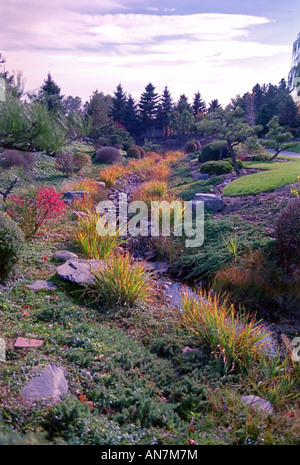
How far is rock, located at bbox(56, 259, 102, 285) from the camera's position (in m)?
4.94

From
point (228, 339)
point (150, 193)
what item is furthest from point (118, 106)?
point (228, 339)

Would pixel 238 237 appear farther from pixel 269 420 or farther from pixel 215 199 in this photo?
pixel 269 420

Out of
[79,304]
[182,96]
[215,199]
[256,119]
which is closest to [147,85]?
[182,96]

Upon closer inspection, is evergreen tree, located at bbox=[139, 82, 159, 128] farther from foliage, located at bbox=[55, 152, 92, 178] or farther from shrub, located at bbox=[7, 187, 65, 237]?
shrub, located at bbox=[7, 187, 65, 237]

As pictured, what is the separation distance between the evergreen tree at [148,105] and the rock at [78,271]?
3259 centimetres

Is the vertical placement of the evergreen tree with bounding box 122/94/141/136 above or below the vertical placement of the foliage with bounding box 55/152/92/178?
above

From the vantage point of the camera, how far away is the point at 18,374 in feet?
9.69

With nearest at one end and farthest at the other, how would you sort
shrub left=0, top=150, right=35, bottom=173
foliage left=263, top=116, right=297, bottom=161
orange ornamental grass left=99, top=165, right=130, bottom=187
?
shrub left=0, top=150, right=35, bottom=173 → orange ornamental grass left=99, top=165, right=130, bottom=187 → foliage left=263, top=116, right=297, bottom=161

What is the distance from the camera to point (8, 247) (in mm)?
4535

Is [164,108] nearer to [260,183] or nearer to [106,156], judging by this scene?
[106,156]

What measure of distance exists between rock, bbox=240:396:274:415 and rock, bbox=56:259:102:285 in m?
2.57

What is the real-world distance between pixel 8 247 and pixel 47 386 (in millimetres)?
2208

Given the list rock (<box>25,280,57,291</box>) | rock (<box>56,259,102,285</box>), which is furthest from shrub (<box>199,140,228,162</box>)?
rock (<box>25,280,57,291</box>)
